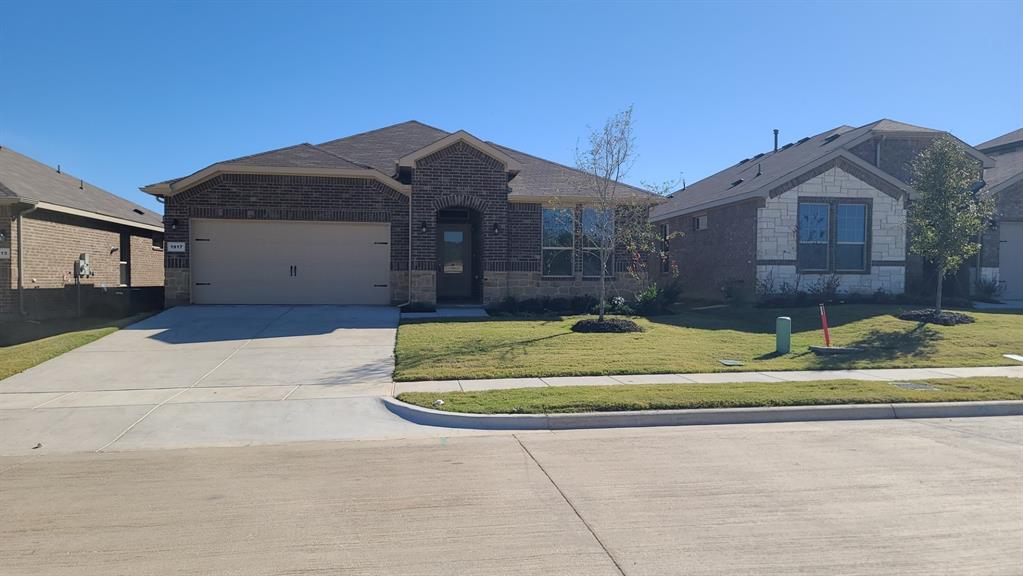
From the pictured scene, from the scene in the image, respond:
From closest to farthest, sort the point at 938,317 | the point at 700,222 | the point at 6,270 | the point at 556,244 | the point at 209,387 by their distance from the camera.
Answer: the point at 209,387, the point at 938,317, the point at 6,270, the point at 556,244, the point at 700,222

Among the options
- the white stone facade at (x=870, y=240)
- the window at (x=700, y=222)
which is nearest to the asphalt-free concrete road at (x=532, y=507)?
the white stone facade at (x=870, y=240)

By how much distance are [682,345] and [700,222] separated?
12639 mm

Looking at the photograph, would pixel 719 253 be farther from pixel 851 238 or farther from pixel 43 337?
pixel 43 337

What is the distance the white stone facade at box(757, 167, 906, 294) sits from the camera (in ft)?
65.6

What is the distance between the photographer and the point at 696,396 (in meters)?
8.77

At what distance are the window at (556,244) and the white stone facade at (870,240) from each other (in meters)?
5.92

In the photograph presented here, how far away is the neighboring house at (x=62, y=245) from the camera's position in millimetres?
16297

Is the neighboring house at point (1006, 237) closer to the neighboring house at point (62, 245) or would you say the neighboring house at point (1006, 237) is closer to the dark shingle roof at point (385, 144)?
the dark shingle roof at point (385, 144)

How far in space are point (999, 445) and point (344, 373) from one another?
29.8ft

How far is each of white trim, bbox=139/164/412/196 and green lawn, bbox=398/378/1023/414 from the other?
32.7ft

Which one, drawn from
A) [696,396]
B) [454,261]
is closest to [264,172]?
[454,261]

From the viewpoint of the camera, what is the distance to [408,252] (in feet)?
60.3

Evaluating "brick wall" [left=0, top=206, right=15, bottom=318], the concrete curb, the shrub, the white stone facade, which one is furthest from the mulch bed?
"brick wall" [left=0, top=206, right=15, bottom=318]

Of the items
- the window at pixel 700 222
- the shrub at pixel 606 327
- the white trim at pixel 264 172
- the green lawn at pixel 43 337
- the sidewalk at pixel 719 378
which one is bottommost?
the sidewalk at pixel 719 378
